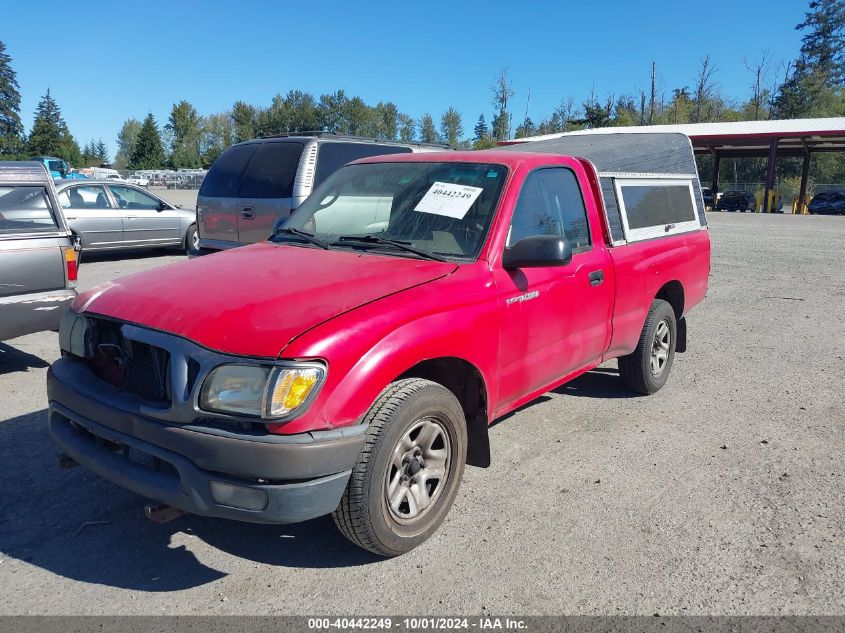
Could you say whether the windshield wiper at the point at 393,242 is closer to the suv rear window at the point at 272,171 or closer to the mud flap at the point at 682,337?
the mud flap at the point at 682,337

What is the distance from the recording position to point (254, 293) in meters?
3.11

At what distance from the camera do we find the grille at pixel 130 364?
9.53ft

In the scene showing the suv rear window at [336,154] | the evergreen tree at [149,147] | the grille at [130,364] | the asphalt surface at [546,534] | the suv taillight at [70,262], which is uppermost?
the evergreen tree at [149,147]

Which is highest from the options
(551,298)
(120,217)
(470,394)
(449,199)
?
(449,199)

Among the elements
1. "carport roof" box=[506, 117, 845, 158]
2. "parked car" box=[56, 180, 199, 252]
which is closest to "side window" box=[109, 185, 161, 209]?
"parked car" box=[56, 180, 199, 252]

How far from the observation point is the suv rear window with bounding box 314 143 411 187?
7941 mm

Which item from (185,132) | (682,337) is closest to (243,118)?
(185,132)

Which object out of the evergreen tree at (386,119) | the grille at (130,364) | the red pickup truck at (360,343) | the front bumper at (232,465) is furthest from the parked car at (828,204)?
the evergreen tree at (386,119)

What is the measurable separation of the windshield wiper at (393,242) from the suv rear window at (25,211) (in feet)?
10.6

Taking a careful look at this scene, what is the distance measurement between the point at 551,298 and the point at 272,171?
196 inches

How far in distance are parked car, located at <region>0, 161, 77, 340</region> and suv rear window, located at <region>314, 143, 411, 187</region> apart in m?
2.90

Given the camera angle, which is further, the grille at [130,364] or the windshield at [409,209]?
the windshield at [409,209]

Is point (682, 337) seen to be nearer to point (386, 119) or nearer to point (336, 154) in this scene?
point (336, 154)

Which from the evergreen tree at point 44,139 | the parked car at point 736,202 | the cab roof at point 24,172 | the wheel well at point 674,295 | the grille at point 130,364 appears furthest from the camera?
the evergreen tree at point 44,139
